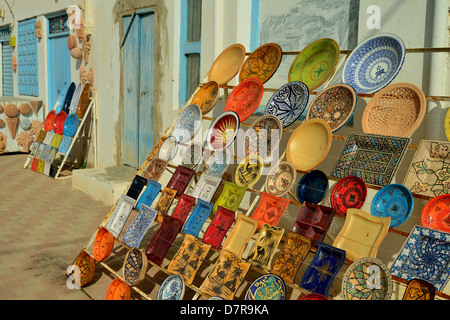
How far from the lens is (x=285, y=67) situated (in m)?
4.39

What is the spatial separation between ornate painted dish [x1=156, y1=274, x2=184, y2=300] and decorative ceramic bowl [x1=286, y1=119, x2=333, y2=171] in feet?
3.81

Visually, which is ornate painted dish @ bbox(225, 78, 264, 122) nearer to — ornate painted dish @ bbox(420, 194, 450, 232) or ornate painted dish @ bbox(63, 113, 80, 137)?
ornate painted dish @ bbox(420, 194, 450, 232)

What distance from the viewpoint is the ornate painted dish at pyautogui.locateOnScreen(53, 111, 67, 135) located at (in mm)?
7543

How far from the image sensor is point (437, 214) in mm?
2498

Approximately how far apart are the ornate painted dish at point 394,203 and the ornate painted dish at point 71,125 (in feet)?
19.0

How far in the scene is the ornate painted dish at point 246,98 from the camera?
383cm

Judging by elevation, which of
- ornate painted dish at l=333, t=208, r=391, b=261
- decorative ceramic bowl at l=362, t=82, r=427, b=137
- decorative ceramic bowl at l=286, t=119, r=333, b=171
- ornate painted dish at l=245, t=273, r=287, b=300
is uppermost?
decorative ceramic bowl at l=362, t=82, r=427, b=137

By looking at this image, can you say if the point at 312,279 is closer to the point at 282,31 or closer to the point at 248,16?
the point at 282,31

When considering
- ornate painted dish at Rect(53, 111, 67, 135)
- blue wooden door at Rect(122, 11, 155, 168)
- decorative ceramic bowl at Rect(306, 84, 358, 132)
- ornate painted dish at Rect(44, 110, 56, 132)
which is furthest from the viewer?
ornate painted dish at Rect(44, 110, 56, 132)

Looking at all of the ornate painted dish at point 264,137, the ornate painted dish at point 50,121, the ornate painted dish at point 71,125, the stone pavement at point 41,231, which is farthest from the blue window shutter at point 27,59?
the ornate painted dish at point 264,137

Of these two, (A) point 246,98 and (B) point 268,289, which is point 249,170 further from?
(B) point 268,289

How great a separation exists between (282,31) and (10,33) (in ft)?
29.8

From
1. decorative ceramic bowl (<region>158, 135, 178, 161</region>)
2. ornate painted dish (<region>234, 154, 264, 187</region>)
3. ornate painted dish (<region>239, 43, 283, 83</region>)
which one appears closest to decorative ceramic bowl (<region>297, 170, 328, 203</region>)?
ornate painted dish (<region>234, 154, 264, 187</region>)

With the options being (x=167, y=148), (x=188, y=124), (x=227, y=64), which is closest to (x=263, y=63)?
(x=227, y=64)
